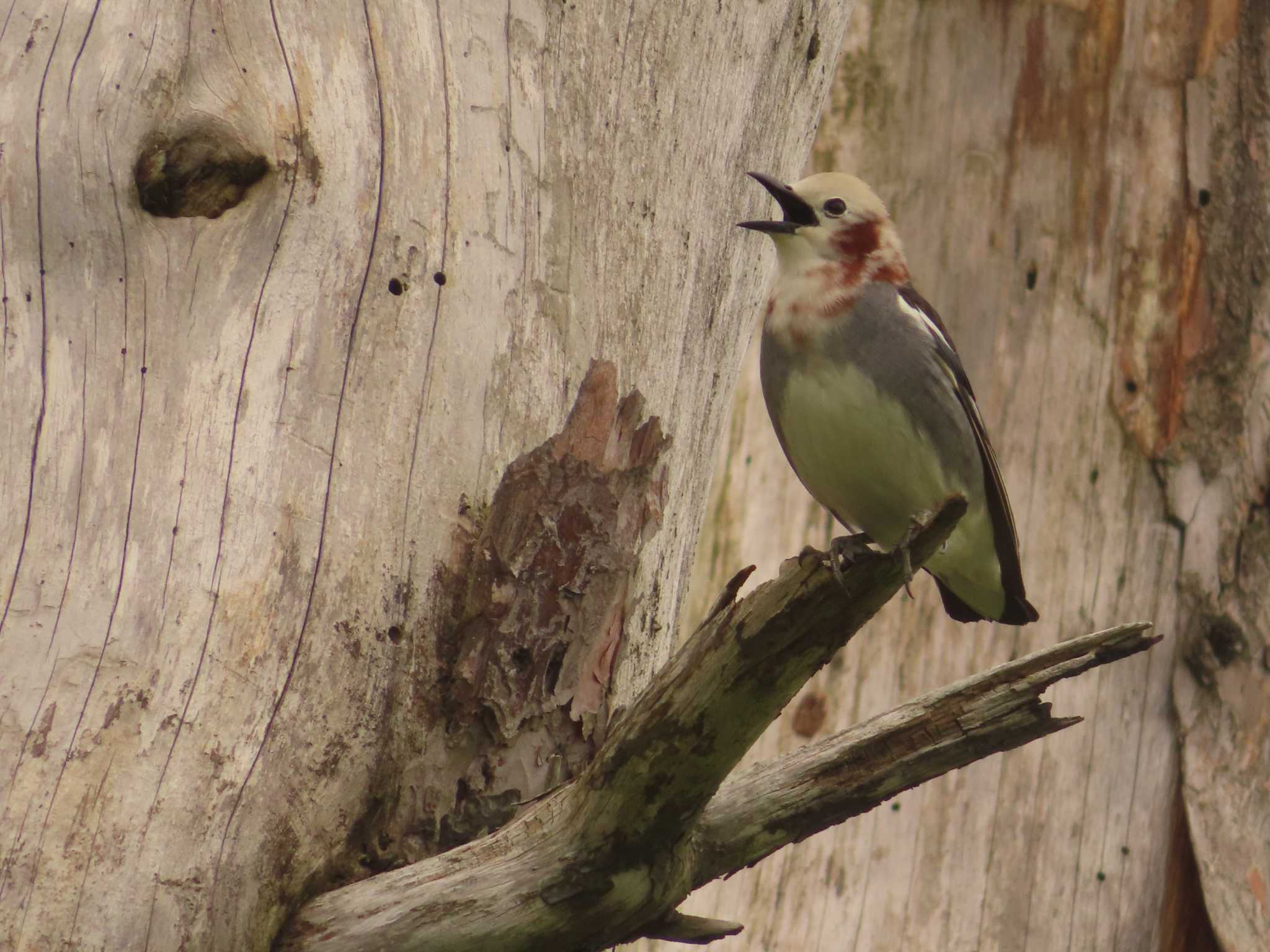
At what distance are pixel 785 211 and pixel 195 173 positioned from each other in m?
1.44

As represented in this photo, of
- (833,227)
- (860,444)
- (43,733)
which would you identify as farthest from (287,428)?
(833,227)

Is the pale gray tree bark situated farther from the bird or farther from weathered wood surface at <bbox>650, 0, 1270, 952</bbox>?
weathered wood surface at <bbox>650, 0, 1270, 952</bbox>

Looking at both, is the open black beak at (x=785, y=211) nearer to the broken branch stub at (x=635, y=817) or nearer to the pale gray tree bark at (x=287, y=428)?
the pale gray tree bark at (x=287, y=428)

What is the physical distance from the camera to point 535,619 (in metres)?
2.47

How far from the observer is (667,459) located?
9.12 ft

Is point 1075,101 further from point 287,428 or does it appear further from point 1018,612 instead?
point 287,428

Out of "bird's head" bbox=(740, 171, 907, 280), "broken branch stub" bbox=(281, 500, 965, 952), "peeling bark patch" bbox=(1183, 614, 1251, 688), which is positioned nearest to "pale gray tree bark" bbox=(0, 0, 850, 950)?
"broken branch stub" bbox=(281, 500, 965, 952)

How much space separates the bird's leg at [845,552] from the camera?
200cm

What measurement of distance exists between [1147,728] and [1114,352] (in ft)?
3.78

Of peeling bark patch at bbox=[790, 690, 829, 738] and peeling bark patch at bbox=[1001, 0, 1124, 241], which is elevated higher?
peeling bark patch at bbox=[1001, 0, 1124, 241]

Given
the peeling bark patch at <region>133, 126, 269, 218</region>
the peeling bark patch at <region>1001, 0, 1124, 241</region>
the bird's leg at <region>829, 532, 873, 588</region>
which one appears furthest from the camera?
the peeling bark patch at <region>1001, 0, 1124, 241</region>

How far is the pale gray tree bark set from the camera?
7.19 feet

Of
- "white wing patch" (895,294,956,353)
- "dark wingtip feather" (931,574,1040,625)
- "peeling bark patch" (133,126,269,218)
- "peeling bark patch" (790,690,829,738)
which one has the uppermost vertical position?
"peeling bark patch" (133,126,269,218)

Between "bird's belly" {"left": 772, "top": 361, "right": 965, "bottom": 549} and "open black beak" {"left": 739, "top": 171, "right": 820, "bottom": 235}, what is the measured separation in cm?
32
